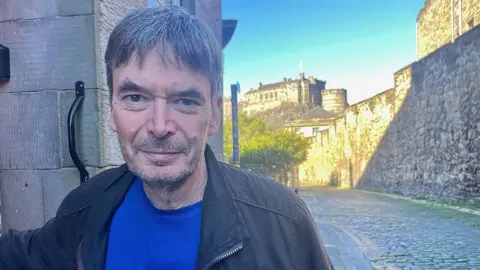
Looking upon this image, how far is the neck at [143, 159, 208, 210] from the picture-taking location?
158 cm

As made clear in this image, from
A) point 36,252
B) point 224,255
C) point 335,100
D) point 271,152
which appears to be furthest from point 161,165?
point 335,100

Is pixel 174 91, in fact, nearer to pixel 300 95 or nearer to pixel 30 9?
pixel 30 9

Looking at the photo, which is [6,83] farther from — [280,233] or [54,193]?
[280,233]

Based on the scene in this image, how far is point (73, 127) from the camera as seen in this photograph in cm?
245

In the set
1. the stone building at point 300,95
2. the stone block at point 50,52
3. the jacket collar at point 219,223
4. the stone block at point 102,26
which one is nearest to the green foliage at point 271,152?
the stone block at point 102,26

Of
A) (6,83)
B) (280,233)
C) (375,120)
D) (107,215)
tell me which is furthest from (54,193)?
(375,120)

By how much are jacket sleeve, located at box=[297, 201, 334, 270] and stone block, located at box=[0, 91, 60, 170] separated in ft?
5.49

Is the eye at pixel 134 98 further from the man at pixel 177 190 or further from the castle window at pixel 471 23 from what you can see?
the castle window at pixel 471 23

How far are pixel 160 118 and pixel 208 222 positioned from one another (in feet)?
1.32

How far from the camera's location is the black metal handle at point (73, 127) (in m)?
2.43

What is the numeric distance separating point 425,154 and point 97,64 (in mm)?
13714

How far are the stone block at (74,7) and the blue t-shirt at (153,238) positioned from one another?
1425 millimetres

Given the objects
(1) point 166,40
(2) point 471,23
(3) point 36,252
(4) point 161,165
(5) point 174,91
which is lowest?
(3) point 36,252

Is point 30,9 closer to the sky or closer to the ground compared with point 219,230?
closer to the sky
